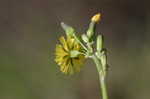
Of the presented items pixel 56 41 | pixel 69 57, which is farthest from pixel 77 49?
pixel 56 41

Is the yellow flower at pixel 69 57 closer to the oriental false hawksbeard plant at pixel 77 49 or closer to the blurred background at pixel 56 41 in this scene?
the oriental false hawksbeard plant at pixel 77 49

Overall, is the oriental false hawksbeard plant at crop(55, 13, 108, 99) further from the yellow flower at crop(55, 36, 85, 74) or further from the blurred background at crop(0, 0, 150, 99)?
the blurred background at crop(0, 0, 150, 99)

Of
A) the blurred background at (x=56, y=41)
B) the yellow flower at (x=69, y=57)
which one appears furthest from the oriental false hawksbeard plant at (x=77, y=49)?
the blurred background at (x=56, y=41)

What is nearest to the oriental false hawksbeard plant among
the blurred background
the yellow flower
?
the yellow flower

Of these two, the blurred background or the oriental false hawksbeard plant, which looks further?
the blurred background

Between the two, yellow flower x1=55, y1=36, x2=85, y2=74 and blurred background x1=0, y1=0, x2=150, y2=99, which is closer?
yellow flower x1=55, y1=36, x2=85, y2=74

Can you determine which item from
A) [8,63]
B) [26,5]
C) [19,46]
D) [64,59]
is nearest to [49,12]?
[26,5]

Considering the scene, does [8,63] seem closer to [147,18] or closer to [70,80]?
[70,80]

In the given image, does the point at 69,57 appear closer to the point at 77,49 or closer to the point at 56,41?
the point at 77,49

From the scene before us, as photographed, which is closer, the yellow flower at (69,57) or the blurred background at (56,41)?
the yellow flower at (69,57)
